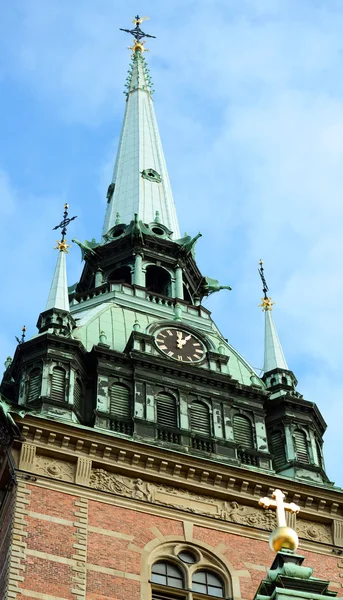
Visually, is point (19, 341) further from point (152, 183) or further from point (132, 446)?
point (152, 183)

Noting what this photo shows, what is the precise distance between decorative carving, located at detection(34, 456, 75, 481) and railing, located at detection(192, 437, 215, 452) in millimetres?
4684

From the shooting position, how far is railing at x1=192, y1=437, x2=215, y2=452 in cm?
4159

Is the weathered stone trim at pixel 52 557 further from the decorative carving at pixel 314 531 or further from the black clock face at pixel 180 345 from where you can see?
the black clock face at pixel 180 345

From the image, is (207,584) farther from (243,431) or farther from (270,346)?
(270,346)

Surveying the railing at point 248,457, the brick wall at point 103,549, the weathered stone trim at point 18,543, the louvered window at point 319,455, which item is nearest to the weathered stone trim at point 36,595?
the brick wall at point 103,549

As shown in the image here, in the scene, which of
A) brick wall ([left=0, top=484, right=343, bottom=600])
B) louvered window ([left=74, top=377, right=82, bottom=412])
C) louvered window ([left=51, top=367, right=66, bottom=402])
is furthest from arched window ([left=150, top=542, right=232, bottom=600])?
louvered window ([left=51, top=367, right=66, bottom=402])

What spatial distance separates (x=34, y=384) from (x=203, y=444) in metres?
5.60

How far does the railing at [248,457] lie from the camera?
4212cm

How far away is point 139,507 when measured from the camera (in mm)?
38156

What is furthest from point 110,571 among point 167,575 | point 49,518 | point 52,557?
point 49,518

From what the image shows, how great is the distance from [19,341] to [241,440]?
8294 millimetres

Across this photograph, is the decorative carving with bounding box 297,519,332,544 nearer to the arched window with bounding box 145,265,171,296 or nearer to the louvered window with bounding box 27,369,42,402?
the louvered window with bounding box 27,369,42,402

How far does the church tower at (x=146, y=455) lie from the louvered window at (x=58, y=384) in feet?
0.18

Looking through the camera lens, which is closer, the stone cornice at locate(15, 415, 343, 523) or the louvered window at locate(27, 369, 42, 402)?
the stone cornice at locate(15, 415, 343, 523)
